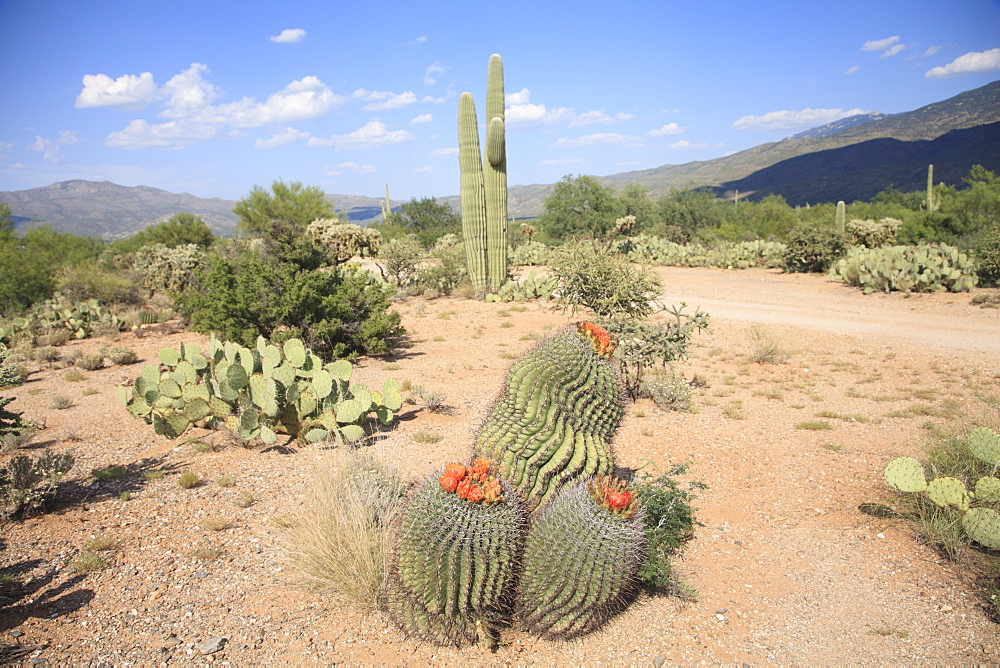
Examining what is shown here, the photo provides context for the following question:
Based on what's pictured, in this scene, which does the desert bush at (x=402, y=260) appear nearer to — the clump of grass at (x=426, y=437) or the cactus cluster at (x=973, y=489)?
the clump of grass at (x=426, y=437)

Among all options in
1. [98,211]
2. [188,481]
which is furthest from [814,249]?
[98,211]

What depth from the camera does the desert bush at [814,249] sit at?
61.5 feet

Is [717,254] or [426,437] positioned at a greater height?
[717,254]

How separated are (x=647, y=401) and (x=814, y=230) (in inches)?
596

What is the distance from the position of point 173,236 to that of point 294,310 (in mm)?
20880

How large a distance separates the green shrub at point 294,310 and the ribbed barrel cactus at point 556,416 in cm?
551

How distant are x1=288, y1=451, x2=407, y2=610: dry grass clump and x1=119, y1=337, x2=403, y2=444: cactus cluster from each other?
1.65m

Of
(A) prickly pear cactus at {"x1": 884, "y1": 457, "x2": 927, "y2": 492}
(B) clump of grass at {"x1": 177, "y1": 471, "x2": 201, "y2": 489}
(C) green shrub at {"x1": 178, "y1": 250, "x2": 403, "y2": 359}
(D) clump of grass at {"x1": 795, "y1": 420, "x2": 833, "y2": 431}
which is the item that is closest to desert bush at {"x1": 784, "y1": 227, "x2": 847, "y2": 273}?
(D) clump of grass at {"x1": 795, "y1": 420, "x2": 833, "y2": 431}

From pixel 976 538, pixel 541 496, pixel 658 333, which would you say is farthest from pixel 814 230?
pixel 541 496

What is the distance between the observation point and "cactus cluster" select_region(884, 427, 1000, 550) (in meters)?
3.72

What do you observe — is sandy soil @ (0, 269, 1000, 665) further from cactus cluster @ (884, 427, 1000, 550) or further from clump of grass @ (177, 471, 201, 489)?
cactus cluster @ (884, 427, 1000, 550)

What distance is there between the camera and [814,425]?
6.45 m

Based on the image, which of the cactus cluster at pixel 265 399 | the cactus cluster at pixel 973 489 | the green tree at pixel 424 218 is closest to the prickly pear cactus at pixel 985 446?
the cactus cluster at pixel 973 489

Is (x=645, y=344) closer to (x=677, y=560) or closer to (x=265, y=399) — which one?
(x=677, y=560)
